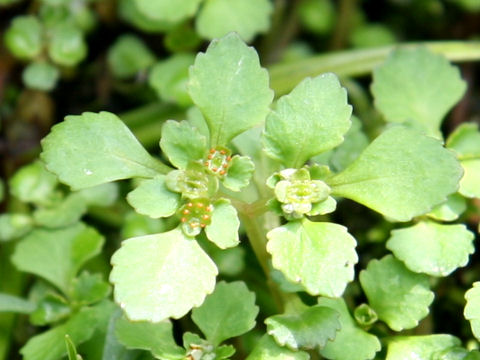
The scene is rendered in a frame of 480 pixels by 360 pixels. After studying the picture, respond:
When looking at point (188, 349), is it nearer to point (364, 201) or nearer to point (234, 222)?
point (234, 222)

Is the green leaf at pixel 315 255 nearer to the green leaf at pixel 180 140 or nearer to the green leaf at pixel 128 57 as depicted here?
the green leaf at pixel 180 140

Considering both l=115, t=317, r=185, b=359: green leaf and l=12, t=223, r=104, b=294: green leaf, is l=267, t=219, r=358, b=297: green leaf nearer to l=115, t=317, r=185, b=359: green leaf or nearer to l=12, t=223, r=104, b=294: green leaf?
l=115, t=317, r=185, b=359: green leaf

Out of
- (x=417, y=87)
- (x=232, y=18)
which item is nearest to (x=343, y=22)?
(x=232, y=18)

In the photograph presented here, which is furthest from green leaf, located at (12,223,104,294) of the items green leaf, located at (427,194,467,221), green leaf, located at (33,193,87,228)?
green leaf, located at (427,194,467,221)

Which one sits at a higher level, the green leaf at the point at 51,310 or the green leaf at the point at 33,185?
the green leaf at the point at 33,185

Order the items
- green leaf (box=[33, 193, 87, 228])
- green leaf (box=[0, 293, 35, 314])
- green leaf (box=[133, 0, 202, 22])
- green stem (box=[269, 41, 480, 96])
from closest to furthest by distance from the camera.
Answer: green leaf (box=[0, 293, 35, 314]) → green leaf (box=[33, 193, 87, 228]) → green leaf (box=[133, 0, 202, 22]) → green stem (box=[269, 41, 480, 96])

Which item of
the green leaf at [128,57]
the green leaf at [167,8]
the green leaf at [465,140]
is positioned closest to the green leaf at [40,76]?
the green leaf at [128,57]

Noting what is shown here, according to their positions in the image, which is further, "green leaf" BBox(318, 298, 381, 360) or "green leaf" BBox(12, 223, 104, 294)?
"green leaf" BBox(12, 223, 104, 294)
